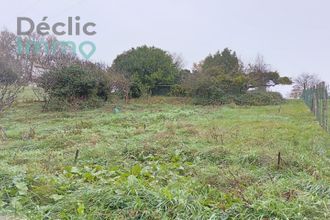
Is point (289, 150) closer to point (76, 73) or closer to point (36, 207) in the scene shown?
point (36, 207)

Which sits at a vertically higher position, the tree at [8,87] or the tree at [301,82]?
the tree at [301,82]

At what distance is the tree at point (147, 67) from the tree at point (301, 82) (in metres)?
10.1

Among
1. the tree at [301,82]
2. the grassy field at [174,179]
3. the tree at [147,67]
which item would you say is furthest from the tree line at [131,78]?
the grassy field at [174,179]

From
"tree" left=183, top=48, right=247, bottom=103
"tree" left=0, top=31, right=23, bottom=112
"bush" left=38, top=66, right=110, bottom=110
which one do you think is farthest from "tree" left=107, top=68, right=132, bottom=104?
"tree" left=0, top=31, right=23, bottom=112

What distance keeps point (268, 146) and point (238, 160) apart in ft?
3.67

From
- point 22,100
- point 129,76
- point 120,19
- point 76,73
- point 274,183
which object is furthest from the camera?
point 129,76

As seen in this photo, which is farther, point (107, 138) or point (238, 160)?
point (107, 138)

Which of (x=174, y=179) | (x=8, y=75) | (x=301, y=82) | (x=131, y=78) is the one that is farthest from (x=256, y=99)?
(x=174, y=179)

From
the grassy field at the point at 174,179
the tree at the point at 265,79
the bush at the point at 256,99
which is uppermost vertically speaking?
the tree at the point at 265,79

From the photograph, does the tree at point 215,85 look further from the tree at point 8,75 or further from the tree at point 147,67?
the tree at point 8,75

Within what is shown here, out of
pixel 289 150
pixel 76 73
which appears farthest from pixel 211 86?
pixel 289 150

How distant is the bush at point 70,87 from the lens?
1531 centimetres

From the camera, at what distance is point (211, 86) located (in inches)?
745

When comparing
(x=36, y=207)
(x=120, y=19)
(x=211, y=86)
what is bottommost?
(x=36, y=207)
